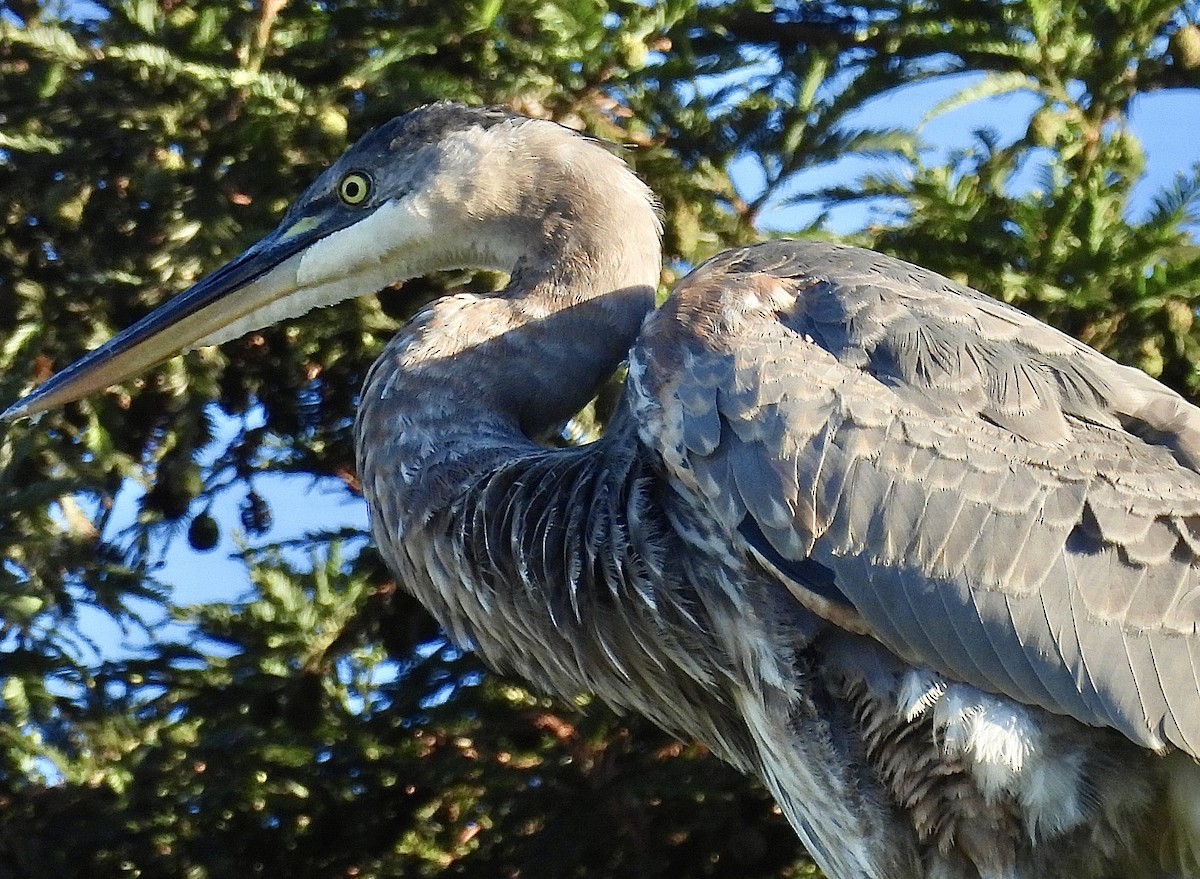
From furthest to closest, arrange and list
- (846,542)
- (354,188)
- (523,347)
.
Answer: (354,188), (523,347), (846,542)

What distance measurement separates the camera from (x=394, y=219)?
289 centimetres

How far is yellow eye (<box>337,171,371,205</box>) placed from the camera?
9.39 feet

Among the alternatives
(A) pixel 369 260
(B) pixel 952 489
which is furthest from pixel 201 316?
(B) pixel 952 489

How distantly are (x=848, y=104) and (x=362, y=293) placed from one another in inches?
39.5

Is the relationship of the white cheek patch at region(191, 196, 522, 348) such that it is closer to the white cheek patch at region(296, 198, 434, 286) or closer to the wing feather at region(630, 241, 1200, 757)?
the white cheek patch at region(296, 198, 434, 286)

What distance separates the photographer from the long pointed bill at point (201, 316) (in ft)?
8.93

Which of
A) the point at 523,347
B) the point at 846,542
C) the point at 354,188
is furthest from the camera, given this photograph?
the point at 354,188

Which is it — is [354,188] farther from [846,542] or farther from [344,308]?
[846,542]

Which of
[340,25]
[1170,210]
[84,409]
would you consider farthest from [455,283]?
[1170,210]

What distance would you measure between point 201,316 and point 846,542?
1.31m

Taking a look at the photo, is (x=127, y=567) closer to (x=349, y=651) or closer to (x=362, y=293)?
(x=349, y=651)

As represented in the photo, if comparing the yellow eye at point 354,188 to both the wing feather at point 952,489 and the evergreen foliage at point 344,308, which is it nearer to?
the evergreen foliage at point 344,308

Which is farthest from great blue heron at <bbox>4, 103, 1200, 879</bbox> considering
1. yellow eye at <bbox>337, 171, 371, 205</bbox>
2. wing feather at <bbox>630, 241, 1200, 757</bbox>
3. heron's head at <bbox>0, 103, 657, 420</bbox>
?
yellow eye at <bbox>337, 171, 371, 205</bbox>

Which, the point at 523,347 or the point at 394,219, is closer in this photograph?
the point at 523,347
